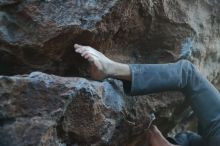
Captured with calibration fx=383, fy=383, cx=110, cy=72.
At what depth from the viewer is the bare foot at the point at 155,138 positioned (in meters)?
2.00

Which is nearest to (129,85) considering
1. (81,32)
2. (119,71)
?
(119,71)

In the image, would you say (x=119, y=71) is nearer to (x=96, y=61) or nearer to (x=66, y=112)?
(x=96, y=61)

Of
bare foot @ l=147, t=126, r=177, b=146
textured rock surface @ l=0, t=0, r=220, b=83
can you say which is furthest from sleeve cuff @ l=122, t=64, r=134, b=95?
bare foot @ l=147, t=126, r=177, b=146

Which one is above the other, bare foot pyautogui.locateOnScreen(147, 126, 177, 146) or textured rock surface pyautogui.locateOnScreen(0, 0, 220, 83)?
textured rock surface pyautogui.locateOnScreen(0, 0, 220, 83)

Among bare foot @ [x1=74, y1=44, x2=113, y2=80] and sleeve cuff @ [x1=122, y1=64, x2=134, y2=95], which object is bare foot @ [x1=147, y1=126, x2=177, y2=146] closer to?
Answer: sleeve cuff @ [x1=122, y1=64, x2=134, y2=95]

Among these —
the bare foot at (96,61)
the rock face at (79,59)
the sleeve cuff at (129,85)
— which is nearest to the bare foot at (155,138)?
the rock face at (79,59)

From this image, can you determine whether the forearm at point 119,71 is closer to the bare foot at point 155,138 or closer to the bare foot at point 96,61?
the bare foot at point 96,61

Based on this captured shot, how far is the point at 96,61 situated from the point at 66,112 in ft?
1.01

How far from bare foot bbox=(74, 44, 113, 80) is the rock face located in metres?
0.05

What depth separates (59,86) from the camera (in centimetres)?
158

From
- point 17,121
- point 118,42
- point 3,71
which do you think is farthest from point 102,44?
point 17,121

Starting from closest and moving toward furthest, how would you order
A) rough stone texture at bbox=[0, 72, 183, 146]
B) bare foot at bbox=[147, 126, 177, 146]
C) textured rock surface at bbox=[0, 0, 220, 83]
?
rough stone texture at bbox=[0, 72, 183, 146] < textured rock surface at bbox=[0, 0, 220, 83] < bare foot at bbox=[147, 126, 177, 146]

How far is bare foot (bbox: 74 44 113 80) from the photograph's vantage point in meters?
1.78

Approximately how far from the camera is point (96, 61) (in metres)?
1.80
